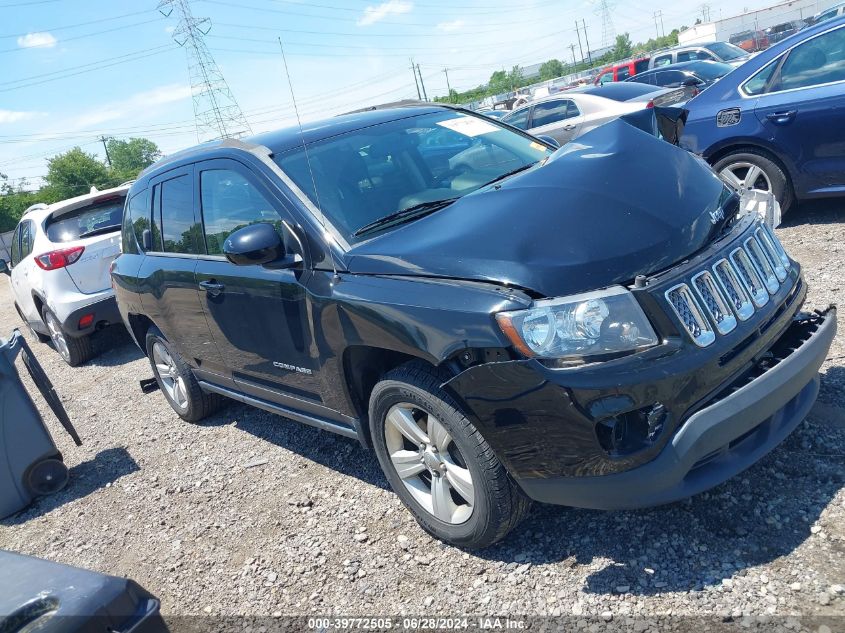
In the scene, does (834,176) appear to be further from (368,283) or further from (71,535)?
(71,535)

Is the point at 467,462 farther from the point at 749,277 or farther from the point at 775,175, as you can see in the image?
the point at 775,175

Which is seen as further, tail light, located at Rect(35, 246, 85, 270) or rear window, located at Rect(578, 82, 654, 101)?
rear window, located at Rect(578, 82, 654, 101)

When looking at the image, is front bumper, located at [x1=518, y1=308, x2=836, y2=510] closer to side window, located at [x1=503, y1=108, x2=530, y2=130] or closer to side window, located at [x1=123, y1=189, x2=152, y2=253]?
side window, located at [x1=123, y1=189, x2=152, y2=253]

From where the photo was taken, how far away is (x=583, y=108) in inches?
418

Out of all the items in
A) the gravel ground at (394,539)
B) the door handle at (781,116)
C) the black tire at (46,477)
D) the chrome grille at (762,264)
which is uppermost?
the door handle at (781,116)

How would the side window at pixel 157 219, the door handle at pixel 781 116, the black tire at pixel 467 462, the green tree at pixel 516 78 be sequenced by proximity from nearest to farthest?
the black tire at pixel 467 462, the side window at pixel 157 219, the door handle at pixel 781 116, the green tree at pixel 516 78

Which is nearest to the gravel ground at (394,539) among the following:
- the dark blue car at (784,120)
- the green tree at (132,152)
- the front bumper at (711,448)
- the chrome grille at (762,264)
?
the front bumper at (711,448)

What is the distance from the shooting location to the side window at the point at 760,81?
19.9ft

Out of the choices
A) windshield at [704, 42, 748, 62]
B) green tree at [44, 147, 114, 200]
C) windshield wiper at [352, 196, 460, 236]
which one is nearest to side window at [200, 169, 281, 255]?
windshield wiper at [352, 196, 460, 236]

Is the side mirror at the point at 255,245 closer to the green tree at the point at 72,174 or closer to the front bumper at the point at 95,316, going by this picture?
the front bumper at the point at 95,316

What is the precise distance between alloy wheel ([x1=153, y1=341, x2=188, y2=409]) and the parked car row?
3.52 ft

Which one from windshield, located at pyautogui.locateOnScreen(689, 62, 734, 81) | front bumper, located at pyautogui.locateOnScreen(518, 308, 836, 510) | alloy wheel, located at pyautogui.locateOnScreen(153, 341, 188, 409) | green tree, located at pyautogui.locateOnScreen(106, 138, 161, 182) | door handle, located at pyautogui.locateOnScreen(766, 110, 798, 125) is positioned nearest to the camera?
front bumper, located at pyautogui.locateOnScreen(518, 308, 836, 510)

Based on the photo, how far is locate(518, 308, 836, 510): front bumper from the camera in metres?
2.32

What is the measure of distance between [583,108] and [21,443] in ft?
29.4
